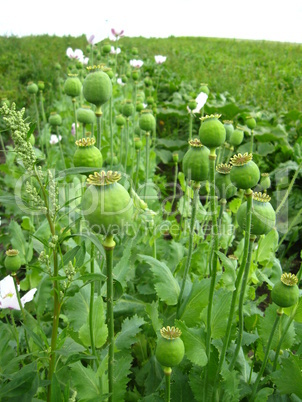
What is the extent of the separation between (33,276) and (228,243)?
85cm

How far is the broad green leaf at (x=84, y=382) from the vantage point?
3.34 feet

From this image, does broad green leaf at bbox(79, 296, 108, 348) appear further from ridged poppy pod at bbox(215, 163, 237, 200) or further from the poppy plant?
ridged poppy pod at bbox(215, 163, 237, 200)

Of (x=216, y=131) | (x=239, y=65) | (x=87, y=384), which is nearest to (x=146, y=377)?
(x=87, y=384)

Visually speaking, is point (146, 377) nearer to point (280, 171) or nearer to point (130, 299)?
point (130, 299)

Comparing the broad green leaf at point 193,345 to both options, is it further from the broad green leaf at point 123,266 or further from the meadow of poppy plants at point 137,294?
the broad green leaf at point 123,266

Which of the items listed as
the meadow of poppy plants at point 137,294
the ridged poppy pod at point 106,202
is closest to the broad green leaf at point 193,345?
the meadow of poppy plants at point 137,294

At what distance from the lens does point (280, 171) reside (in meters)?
3.00

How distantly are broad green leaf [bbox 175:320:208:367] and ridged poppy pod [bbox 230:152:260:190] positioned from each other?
1.33 feet

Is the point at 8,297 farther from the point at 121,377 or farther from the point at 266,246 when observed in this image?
the point at 266,246

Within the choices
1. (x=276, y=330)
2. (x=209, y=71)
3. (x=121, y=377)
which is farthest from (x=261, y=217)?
(x=209, y=71)

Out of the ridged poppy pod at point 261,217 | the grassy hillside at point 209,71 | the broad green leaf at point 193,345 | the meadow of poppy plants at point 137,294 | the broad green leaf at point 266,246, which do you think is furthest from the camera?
the grassy hillside at point 209,71

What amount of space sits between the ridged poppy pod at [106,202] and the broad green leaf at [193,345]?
1.43ft

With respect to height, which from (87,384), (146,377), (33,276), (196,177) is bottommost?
(146,377)

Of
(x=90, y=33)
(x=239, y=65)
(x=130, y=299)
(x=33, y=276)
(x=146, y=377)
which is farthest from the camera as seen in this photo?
(x=239, y=65)
